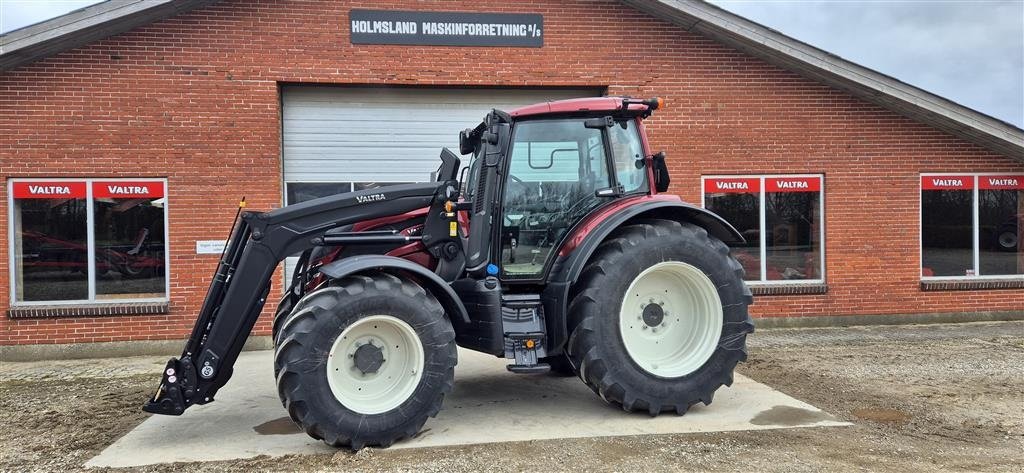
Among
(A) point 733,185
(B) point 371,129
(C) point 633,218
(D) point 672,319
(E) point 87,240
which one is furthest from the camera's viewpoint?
(A) point 733,185

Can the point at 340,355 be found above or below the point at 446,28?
below

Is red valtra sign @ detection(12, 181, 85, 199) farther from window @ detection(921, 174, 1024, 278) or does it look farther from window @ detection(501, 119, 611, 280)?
window @ detection(921, 174, 1024, 278)

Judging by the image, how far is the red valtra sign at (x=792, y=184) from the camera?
10.5m

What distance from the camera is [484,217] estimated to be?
5.61 m

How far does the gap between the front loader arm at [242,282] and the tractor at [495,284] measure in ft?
0.03

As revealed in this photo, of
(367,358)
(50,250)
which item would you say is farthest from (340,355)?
(50,250)

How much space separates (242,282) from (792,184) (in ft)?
26.5

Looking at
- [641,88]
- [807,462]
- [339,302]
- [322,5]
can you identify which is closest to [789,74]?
[641,88]

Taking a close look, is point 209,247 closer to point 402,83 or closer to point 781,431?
point 402,83

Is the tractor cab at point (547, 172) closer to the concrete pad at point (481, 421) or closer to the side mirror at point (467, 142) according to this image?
the side mirror at point (467, 142)

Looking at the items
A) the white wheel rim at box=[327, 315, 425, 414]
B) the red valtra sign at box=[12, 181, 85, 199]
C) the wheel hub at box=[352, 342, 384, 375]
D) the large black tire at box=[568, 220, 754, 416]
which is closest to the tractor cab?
the large black tire at box=[568, 220, 754, 416]

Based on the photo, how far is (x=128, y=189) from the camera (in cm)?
927

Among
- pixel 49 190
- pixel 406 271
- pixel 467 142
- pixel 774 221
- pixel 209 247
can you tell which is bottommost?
pixel 406 271

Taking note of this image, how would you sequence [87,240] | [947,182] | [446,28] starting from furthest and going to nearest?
[947,182]
[446,28]
[87,240]
